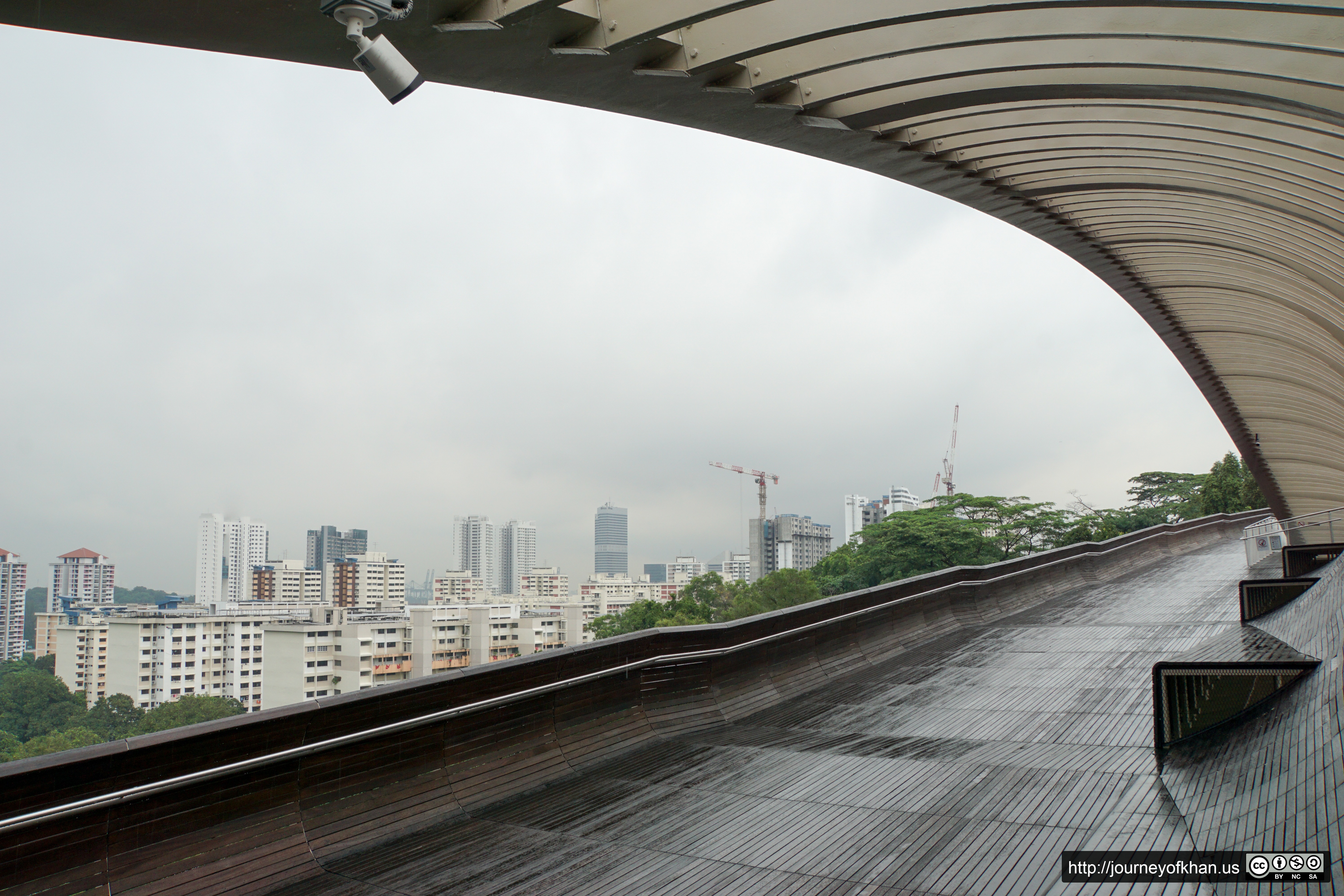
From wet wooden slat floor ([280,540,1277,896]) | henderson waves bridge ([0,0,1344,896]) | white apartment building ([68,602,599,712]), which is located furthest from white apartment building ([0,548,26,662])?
wet wooden slat floor ([280,540,1277,896])

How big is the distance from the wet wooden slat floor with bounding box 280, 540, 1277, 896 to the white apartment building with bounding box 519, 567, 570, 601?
17123cm

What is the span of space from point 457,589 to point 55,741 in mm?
108850

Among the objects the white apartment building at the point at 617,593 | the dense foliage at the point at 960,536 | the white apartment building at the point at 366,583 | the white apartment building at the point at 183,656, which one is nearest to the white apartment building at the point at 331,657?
the white apartment building at the point at 183,656

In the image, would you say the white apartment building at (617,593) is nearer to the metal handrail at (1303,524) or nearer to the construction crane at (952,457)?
the construction crane at (952,457)

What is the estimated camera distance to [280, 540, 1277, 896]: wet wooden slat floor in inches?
167

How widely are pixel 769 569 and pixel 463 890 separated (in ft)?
598

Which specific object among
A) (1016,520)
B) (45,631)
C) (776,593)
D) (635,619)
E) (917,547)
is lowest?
(45,631)

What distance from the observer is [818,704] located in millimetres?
8414

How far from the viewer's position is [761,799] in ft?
18.2

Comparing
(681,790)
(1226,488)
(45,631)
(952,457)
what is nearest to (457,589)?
(45,631)

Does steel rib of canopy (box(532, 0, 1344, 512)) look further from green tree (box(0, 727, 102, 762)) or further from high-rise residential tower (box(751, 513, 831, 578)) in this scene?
high-rise residential tower (box(751, 513, 831, 578))

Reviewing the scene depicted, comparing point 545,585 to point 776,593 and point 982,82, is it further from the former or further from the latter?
point 982,82

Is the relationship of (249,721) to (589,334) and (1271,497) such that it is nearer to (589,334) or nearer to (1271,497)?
(1271,497)

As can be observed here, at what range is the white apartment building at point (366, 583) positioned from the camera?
15662 centimetres
